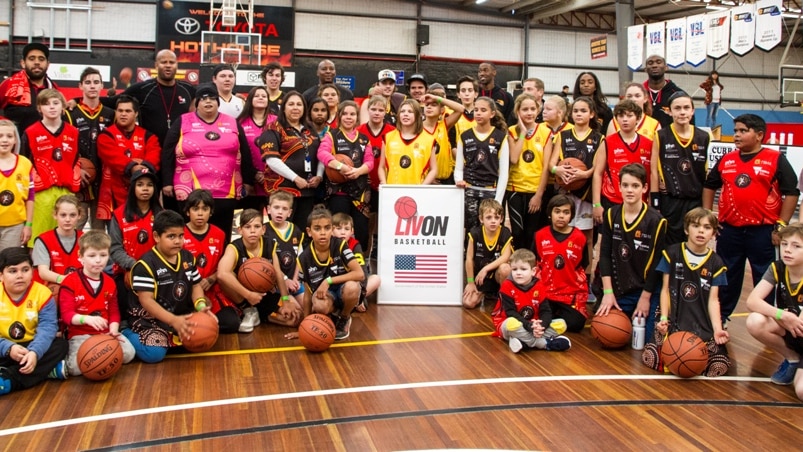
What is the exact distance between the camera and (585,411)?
371cm

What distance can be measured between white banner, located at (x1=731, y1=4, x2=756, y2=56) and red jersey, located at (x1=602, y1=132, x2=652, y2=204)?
35.7 ft

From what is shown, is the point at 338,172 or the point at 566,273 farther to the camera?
the point at 338,172

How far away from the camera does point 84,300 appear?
170 inches

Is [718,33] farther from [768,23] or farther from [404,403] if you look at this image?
[404,403]

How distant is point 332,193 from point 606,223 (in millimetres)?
2339

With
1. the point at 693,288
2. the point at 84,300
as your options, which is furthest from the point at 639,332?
the point at 84,300

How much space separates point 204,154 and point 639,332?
350 centimetres

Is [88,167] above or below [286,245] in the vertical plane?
above

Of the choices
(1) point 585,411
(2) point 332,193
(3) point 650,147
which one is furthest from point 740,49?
(1) point 585,411

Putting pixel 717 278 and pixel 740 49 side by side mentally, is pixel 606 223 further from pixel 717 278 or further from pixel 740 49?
pixel 740 49

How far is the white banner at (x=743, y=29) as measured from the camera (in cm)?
1464

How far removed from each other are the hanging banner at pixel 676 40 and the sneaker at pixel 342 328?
13919mm

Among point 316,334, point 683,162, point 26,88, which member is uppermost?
point 26,88

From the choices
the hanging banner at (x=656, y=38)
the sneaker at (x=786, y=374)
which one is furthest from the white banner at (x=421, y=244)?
the hanging banner at (x=656, y=38)
